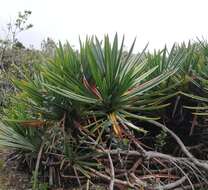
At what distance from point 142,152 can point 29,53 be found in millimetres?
6375

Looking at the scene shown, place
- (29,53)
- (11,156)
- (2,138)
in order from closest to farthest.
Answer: (2,138) → (11,156) → (29,53)

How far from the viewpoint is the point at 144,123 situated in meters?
6.55

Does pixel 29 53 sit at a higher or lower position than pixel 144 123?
higher

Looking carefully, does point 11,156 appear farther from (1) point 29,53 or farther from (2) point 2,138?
(1) point 29,53

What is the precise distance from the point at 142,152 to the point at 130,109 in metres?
0.59

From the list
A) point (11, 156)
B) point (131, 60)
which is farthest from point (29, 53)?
point (131, 60)

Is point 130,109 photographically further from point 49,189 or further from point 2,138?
point 2,138

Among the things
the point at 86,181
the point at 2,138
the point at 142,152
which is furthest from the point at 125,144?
the point at 2,138

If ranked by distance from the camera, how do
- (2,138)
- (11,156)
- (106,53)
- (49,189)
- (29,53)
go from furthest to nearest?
(29,53) → (11,156) → (2,138) → (49,189) → (106,53)

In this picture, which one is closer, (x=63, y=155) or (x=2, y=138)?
(x=63, y=155)

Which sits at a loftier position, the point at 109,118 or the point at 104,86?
the point at 104,86

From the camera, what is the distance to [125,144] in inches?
228

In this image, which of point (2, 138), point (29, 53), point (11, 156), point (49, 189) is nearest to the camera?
point (49, 189)

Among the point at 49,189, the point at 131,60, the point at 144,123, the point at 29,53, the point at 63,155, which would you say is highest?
the point at 29,53
